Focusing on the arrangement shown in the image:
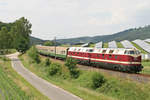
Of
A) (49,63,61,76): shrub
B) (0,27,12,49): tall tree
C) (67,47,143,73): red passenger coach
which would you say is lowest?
(49,63,61,76): shrub

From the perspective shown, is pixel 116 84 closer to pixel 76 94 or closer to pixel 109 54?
pixel 76 94

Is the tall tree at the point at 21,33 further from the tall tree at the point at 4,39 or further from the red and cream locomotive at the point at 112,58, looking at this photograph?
the red and cream locomotive at the point at 112,58

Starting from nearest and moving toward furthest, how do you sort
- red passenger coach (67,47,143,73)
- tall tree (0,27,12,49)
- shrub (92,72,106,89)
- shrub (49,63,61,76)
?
1. shrub (92,72,106,89)
2. red passenger coach (67,47,143,73)
3. shrub (49,63,61,76)
4. tall tree (0,27,12,49)

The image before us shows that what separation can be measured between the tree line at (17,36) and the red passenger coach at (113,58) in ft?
173

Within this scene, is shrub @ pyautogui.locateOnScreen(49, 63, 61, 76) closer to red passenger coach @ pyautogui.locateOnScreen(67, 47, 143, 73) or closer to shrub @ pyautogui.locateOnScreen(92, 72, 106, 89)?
red passenger coach @ pyautogui.locateOnScreen(67, 47, 143, 73)

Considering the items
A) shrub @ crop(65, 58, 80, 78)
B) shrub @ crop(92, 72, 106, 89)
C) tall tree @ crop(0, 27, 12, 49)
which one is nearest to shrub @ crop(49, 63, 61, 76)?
shrub @ crop(65, 58, 80, 78)

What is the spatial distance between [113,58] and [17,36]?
7236 centimetres

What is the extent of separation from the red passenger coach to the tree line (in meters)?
52.8

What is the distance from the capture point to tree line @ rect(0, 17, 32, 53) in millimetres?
82000

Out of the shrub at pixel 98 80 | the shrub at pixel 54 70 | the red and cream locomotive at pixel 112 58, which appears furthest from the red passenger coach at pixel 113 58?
the shrub at pixel 54 70

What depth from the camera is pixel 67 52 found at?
49.8 metres

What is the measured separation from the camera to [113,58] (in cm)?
3144

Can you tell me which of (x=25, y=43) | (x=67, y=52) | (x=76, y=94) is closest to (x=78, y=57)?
(x=67, y=52)

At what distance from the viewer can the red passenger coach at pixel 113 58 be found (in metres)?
28.0
